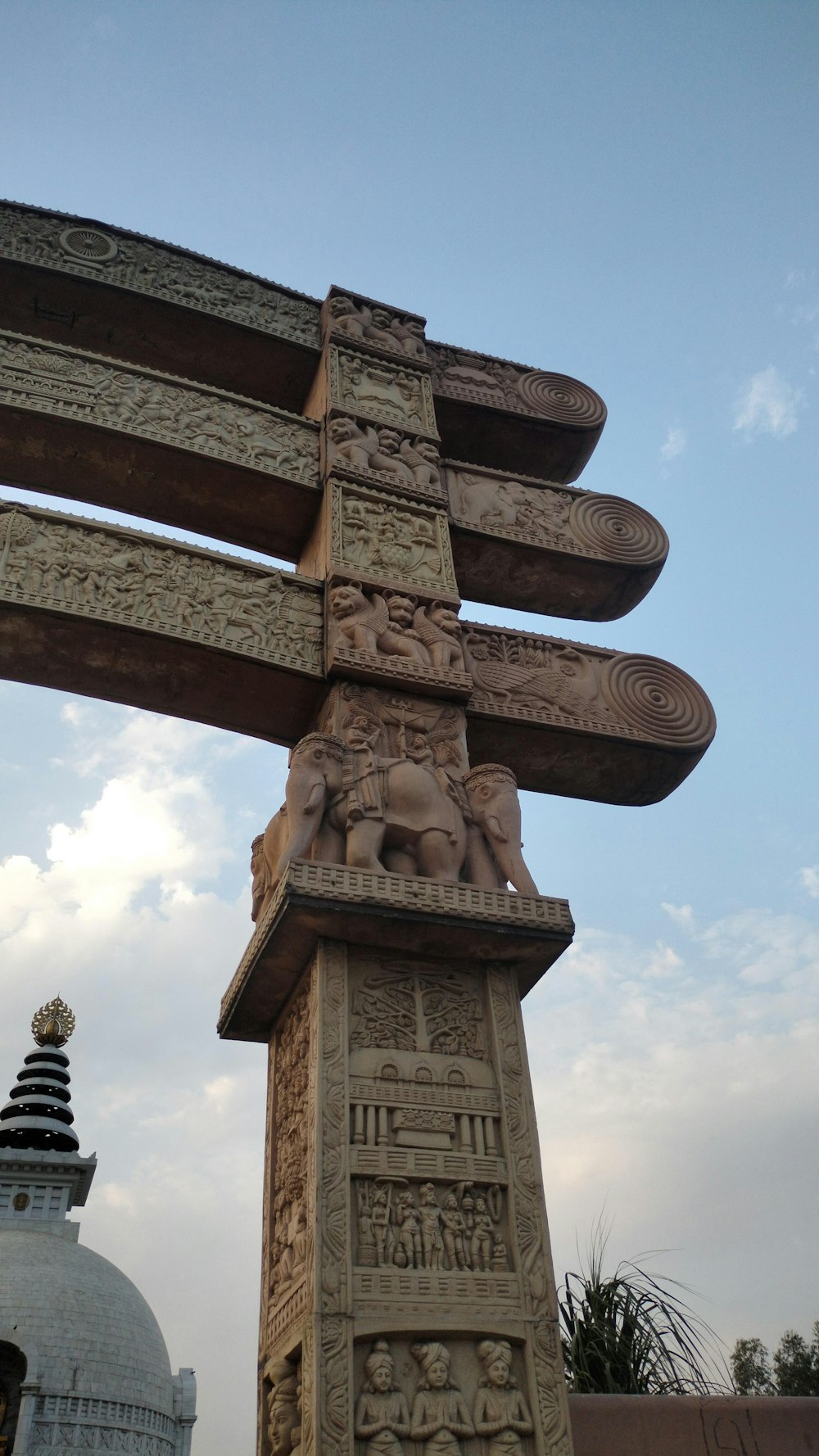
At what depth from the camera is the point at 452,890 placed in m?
5.53

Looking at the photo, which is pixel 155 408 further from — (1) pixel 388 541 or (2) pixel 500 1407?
(2) pixel 500 1407

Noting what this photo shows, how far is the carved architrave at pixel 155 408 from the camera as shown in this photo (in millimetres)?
7871

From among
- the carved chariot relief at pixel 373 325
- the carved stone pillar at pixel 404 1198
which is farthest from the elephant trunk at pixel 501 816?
the carved chariot relief at pixel 373 325

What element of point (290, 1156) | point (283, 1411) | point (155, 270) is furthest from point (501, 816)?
point (155, 270)

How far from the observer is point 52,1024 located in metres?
26.2

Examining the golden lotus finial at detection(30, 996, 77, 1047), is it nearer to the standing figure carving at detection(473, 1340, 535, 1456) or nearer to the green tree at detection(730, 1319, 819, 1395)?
the green tree at detection(730, 1319, 819, 1395)

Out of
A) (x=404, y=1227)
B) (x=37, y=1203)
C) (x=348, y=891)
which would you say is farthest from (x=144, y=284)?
(x=37, y=1203)

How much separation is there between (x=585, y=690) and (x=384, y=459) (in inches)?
94.5

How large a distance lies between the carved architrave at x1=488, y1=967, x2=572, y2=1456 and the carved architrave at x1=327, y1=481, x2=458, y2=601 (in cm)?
297

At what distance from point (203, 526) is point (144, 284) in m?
2.45

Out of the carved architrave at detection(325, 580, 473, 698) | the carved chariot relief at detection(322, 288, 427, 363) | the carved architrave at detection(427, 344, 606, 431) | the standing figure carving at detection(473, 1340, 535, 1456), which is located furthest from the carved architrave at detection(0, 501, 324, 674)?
the standing figure carving at detection(473, 1340, 535, 1456)

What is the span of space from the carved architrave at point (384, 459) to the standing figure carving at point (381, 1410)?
5700 mm

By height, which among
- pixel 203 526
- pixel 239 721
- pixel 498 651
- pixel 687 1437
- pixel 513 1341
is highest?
pixel 203 526

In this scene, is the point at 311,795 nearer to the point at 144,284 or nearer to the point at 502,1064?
the point at 502,1064
